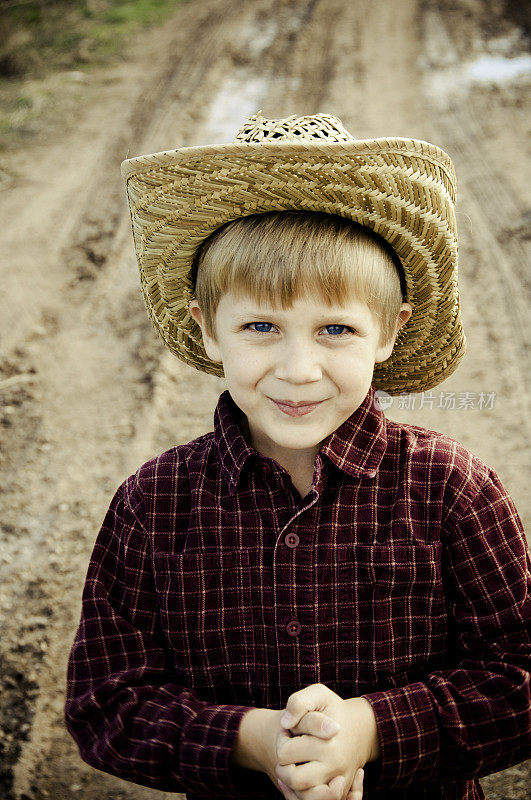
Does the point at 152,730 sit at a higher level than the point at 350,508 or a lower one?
lower

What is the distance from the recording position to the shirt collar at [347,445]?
1719 mm

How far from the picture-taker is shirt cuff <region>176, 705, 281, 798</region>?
1.58 metres

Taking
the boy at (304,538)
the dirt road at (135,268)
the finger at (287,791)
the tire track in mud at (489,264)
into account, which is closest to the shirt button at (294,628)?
the boy at (304,538)

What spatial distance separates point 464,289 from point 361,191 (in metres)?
3.63

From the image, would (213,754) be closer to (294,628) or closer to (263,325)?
(294,628)

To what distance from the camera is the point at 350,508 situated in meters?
1.71

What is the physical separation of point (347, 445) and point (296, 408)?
0.63 feet

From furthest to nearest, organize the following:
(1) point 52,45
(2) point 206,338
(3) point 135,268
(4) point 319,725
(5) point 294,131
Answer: (1) point 52,45 < (3) point 135,268 < (2) point 206,338 < (5) point 294,131 < (4) point 319,725

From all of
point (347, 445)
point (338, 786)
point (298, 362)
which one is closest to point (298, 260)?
point (298, 362)

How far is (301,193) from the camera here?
4.92 feet

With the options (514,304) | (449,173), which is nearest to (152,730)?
(449,173)

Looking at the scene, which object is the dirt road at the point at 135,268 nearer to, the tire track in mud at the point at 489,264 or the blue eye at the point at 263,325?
the tire track in mud at the point at 489,264

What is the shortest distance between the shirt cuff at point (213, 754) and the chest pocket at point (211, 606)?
122 mm

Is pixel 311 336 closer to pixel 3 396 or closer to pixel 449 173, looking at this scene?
pixel 449 173
